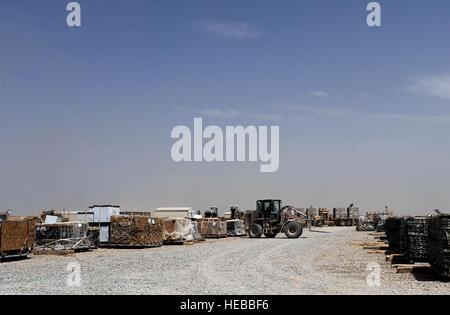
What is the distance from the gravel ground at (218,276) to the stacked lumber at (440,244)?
1.25ft

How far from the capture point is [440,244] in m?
12.4

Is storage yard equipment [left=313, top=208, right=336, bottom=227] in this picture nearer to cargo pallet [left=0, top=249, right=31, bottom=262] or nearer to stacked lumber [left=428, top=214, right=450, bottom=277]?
cargo pallet [left=0, top=249, right=31, bottom=262]

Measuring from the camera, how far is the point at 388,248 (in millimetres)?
22500

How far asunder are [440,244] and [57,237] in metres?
16.9

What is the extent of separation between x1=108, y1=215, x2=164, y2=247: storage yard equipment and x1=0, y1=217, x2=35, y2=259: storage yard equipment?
5826 millimetres

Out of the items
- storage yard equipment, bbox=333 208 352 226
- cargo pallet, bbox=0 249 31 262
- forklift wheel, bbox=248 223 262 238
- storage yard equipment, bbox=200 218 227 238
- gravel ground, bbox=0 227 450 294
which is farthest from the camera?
storage yard equipment, bbox=333 208 352 226

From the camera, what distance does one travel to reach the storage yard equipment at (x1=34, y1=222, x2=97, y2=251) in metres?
Answer: 22.2

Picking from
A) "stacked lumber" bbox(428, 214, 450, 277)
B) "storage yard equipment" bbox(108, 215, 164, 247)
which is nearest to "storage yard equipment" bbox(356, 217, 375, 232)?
"storage yard equipment" bbox(108, 215, 164, 247)

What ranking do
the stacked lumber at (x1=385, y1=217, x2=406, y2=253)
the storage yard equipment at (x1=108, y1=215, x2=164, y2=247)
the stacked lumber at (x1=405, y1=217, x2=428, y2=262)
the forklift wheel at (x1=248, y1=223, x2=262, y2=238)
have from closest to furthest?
the stacked lumber at (x1=405, y1=217, x2=428, y2=262) → the stacked lumber at (x1=385, y1=217, x2=406, y2=253) → the storage yard equipment at (x1=108, y1=215, x2=164, y2=247) → the forklift wheel at (x1=248, y1=223, x2=262, y2=238)

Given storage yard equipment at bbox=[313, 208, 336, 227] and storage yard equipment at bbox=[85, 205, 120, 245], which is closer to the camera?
storage yard equipment at bbox=[85, 205, 120, 245]

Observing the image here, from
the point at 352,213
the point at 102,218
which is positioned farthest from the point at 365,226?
the point at 102,218
